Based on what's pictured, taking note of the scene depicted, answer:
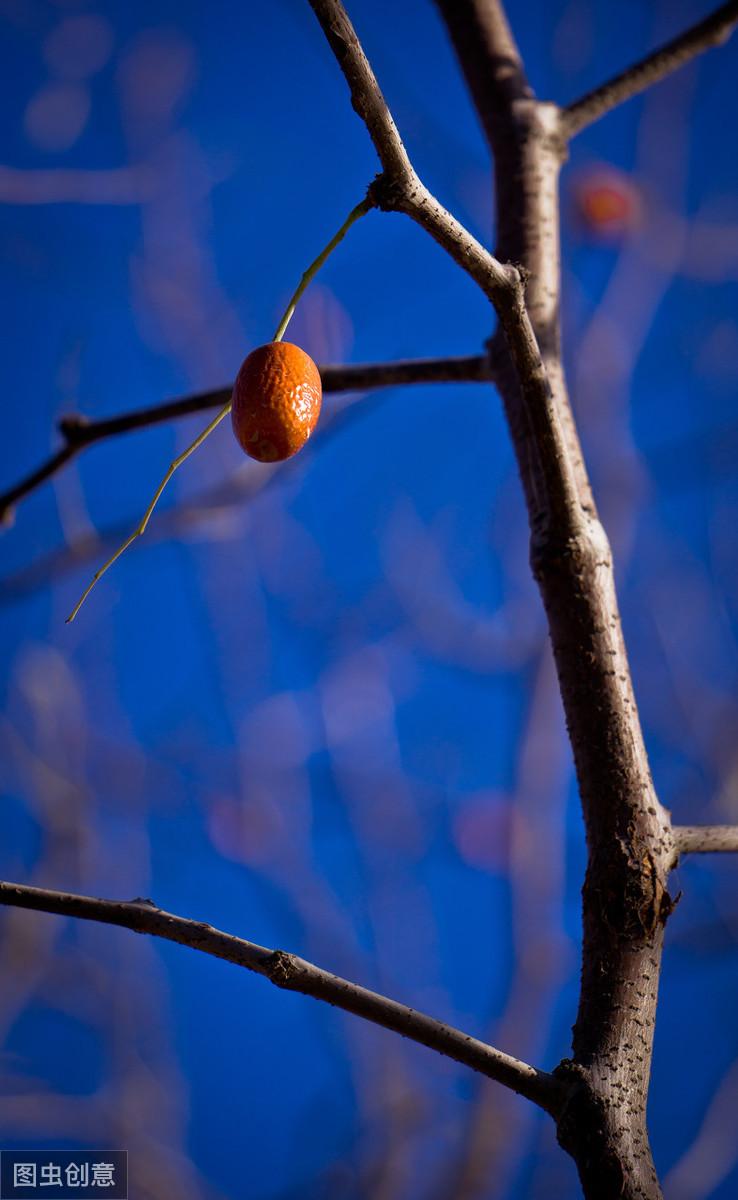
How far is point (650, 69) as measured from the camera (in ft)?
3.19

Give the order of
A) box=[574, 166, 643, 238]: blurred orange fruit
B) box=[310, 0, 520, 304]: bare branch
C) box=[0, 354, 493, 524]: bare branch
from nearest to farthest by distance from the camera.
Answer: box=[310, 0, 520, 304]: bare branch, box=[0, 354, 493, 524]: bare branch, box=[574, 166, 643, 238]: blurred orange fruit

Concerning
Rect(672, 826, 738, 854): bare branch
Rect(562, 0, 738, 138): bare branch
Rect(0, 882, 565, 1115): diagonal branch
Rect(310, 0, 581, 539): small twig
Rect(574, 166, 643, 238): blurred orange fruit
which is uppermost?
Rect(574, 166, 643, 238): blurred orange fruit

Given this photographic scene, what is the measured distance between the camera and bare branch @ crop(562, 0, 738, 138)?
94 centimetres

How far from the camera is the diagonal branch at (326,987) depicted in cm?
55

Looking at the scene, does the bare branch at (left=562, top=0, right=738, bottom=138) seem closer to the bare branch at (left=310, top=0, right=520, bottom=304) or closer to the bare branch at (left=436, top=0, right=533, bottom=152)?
the bare branch at (left=436, top=0, right=533, bottom=152)

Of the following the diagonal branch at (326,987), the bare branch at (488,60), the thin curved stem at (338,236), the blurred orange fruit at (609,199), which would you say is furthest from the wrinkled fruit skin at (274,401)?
the blurred orange fruit at (609,199)

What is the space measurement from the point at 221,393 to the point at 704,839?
599 mm

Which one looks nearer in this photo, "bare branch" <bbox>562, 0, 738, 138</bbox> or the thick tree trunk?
the thick tree trunk

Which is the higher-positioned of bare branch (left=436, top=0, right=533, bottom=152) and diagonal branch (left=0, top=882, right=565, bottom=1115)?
bare branch (left=436, top=0, right=533, bottom=152)

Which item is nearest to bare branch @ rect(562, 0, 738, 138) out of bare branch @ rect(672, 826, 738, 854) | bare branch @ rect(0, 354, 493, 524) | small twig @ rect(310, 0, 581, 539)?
bare branch @ rect(0, 354, 493, 524)

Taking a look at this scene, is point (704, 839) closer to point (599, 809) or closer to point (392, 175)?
point (599, 809)

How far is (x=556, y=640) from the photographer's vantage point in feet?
2.26

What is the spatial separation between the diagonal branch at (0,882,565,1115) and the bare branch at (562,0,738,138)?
0.86m

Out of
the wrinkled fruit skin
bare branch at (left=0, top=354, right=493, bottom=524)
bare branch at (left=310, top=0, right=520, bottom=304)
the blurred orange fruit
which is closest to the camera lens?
bare branch at (left=310, top=0, right=520, bottom=304)
